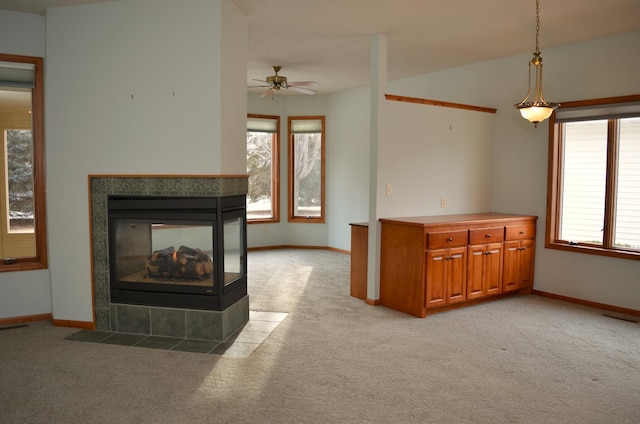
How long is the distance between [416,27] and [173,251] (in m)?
3.13

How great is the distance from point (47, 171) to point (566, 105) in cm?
A: 523

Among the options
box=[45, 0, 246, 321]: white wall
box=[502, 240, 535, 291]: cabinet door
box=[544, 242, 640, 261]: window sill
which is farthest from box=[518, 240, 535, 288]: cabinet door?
box=[45, 0, 246, 321]: white wall

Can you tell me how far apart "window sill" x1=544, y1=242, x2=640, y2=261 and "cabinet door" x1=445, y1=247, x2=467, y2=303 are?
1288 millimetres

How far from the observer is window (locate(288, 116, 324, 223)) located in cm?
869

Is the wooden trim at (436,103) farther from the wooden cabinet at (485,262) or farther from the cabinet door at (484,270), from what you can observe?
the cabinet door at (484,270)

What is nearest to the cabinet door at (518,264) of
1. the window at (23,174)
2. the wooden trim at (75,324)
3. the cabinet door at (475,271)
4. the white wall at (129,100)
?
the cabinet door at (475,271)

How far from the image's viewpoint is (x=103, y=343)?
382 cm

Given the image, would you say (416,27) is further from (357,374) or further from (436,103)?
(357,374)

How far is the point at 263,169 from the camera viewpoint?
28.5ft

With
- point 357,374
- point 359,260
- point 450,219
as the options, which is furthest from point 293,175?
point 357,374

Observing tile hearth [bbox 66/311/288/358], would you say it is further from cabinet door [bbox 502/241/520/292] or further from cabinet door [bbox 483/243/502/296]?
cabinet door [bbox 502/241/520/292]

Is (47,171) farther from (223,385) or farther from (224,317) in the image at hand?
(223,385)

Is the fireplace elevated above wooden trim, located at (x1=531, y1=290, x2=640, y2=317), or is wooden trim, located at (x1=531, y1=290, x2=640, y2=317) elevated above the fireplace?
the fireplace

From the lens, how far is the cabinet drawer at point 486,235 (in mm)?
4871
